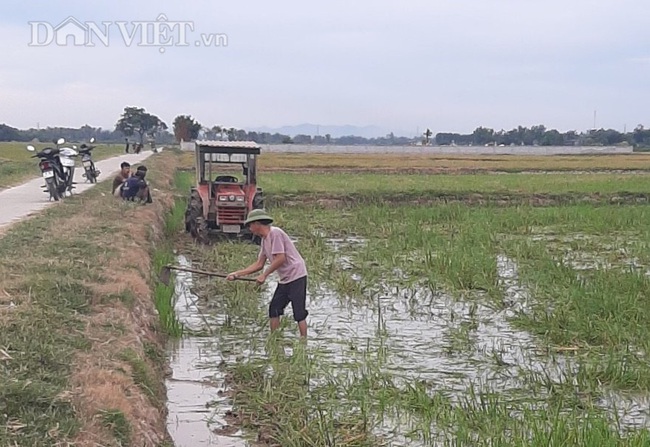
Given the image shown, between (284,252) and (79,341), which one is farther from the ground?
(284,252)

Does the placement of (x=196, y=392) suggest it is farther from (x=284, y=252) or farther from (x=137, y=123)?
(x=137, y=123)

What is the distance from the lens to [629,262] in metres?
11.8

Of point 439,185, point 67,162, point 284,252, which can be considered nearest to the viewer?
point 284,252

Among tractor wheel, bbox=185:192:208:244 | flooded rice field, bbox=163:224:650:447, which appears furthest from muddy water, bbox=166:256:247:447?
tractor wheel, bbox=185:192:208:244

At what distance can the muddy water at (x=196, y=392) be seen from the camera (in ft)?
17.8

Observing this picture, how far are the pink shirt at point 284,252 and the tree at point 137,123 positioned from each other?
80.2 meters

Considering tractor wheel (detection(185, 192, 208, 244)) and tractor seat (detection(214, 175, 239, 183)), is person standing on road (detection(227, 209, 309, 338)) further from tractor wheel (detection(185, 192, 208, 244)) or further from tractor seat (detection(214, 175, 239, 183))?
tractor seat (detection(214, 175, 239, 183))

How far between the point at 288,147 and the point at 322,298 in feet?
199

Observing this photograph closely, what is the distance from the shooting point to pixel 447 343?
764cm

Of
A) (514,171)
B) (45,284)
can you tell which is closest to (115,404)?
(45,284)

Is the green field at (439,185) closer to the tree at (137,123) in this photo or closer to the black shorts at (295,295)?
the black shorts at (295,295)

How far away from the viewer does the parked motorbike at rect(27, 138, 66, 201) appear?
15.0 meters

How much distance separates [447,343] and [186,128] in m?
72.8

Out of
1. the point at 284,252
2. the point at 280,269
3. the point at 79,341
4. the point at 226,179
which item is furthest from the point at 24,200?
the point at 79,341
